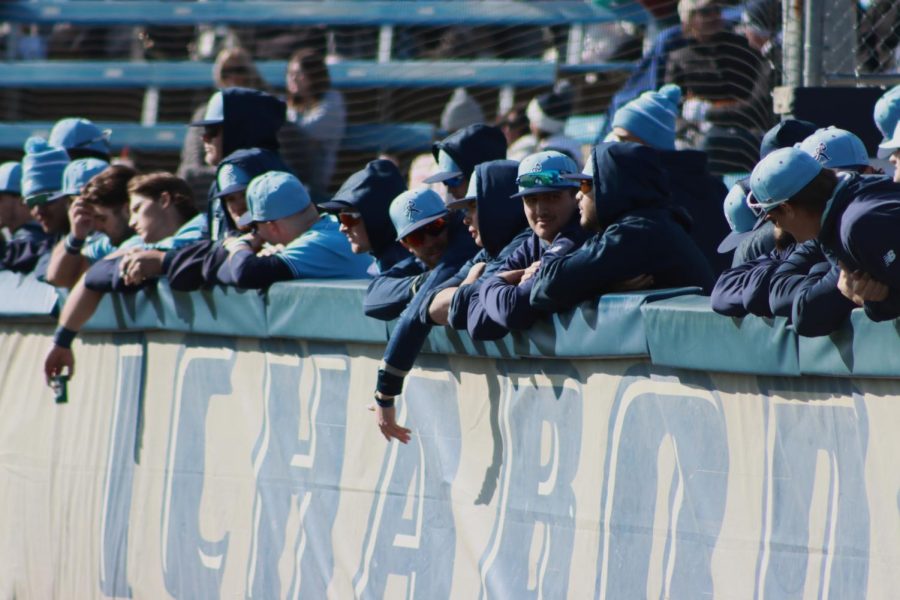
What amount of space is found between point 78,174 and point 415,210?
11.1ft

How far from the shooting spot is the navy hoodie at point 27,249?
28.9 ft

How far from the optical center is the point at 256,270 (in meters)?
6.52

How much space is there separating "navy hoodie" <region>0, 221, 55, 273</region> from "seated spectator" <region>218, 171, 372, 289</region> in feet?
7.75

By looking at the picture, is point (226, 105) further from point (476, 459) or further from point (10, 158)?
point (10, 158)

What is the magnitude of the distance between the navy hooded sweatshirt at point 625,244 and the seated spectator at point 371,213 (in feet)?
5.20

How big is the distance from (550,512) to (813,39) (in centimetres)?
281

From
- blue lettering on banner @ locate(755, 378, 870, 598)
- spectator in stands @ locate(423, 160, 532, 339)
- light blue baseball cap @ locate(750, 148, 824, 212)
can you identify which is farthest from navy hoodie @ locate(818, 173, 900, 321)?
spectator in stands @ locate(423, 160, 532, 339)

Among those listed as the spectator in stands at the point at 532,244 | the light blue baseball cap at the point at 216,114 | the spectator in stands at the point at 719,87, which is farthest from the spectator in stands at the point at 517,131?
the spectator in stands at the point at 532,244

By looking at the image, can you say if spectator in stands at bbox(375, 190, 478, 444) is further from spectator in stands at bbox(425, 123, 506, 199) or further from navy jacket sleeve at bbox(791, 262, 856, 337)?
navy jacket sleeve at bbox(791, 262, 856, 337)

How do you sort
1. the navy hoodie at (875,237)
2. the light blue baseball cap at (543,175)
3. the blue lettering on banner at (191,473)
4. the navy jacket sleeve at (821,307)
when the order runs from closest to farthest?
the navy hoodie at (875,237) < the navy jacket sleeve at (821,307) < the light blue baseball cap at (543,175) < the blue lettering on banner at (191,473)

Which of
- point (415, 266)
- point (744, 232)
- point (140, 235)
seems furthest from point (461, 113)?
point (744, 232)

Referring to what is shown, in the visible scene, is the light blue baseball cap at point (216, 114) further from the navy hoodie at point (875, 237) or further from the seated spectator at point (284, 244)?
the navy hoodie at point (875, 237)

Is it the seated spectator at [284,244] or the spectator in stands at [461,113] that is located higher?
the spectator in stands at [461,113]

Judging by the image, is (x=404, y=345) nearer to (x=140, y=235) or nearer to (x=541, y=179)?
(x=541, y=179)
